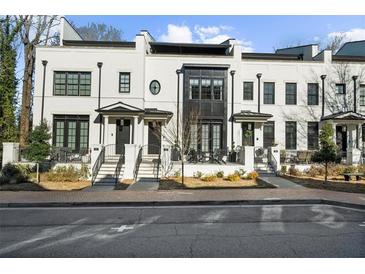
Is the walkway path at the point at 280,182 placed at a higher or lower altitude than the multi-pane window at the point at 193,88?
lower

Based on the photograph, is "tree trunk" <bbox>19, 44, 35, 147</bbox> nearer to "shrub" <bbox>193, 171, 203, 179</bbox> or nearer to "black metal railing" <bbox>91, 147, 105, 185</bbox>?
"black metal railing" <bbox>91, 147, 105, 185</bbox>

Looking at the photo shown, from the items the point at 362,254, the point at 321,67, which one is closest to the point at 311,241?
the point at 362,254

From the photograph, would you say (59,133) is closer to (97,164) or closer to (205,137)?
(97,164)

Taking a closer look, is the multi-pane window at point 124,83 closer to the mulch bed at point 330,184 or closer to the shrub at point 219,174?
the shrub at point 219,174

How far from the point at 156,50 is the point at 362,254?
24.5 m

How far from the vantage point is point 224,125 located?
23.2 metres

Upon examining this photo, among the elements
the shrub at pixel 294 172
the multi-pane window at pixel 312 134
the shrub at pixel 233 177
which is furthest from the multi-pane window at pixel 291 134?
the shrub at pixel 233 177

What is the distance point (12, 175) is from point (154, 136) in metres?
9.39

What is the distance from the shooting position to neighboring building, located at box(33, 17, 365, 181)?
22.2 meters

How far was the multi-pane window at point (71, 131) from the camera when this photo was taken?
22266 mm

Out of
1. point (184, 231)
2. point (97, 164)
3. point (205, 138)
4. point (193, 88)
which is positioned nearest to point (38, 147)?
point (97, 164)

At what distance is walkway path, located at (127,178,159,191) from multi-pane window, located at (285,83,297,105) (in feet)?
43.1

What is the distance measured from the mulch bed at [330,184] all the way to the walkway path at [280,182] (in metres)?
0.45

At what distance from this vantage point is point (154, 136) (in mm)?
22953
